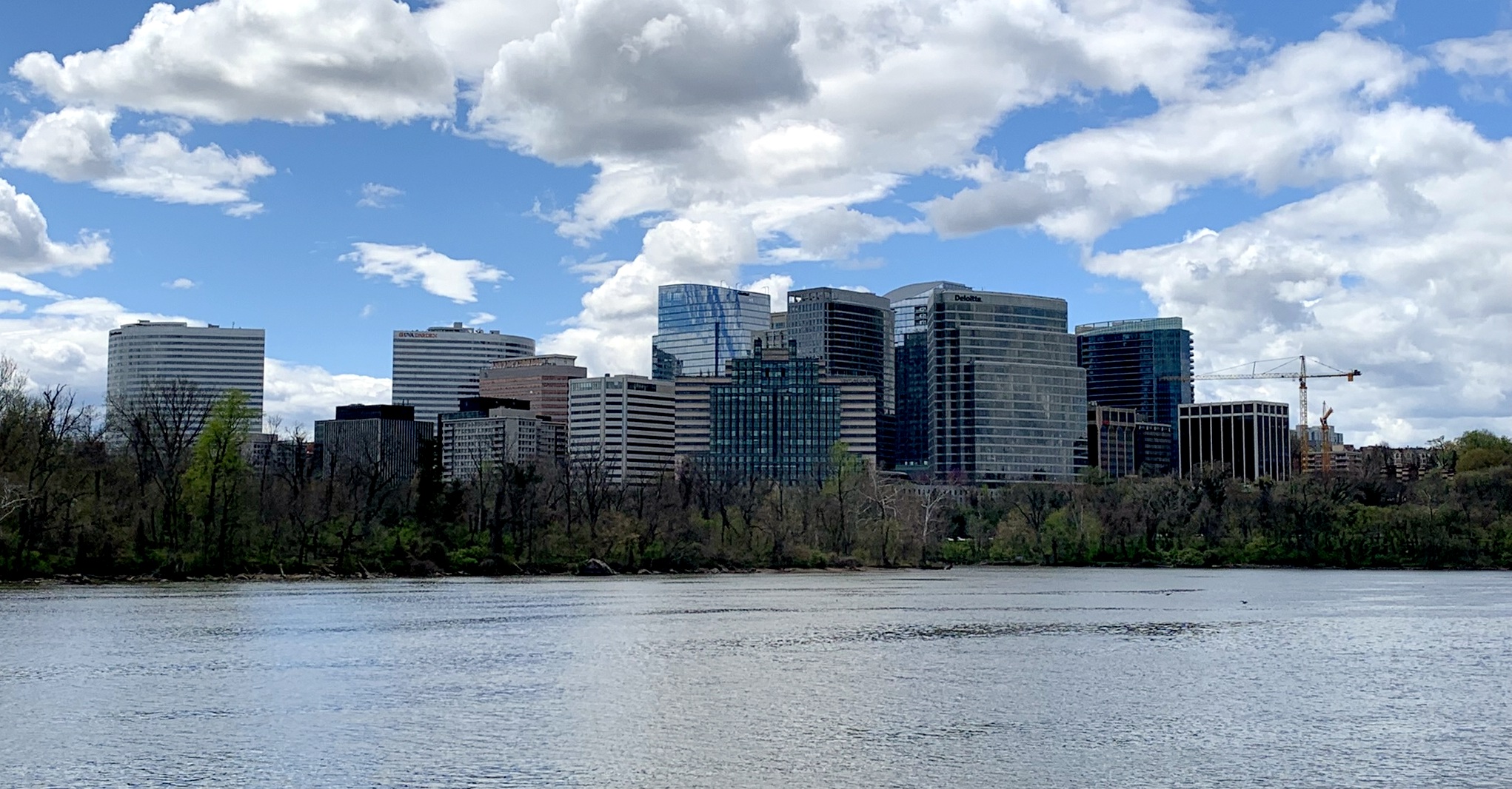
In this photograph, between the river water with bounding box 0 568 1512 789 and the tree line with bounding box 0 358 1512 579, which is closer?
the river water with bounding box 0 568 1512 789

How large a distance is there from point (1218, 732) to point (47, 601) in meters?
73.3

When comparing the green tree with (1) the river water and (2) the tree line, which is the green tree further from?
(1) the river water

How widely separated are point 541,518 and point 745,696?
346 ft

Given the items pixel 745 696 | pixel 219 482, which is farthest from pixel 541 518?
pixel 745 696

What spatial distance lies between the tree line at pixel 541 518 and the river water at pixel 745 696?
28.9 m

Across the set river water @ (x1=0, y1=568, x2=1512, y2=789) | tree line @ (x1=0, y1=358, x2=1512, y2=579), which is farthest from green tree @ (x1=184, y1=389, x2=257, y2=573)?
river water @ (x1=0, y1=568, x2=1512, y2=789)

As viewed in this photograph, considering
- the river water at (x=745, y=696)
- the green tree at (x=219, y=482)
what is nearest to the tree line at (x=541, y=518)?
the green tree at (x=219, y=482)

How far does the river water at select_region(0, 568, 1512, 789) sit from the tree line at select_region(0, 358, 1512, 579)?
2890 cm

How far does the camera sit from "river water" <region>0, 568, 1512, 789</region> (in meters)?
35.7

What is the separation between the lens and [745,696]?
4844 centimetres

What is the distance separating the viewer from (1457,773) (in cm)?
3519

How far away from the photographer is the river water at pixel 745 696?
3572 centimetres

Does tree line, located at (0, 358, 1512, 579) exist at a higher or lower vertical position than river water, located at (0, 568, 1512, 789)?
higher

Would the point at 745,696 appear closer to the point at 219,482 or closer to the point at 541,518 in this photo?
the point at 219,482
